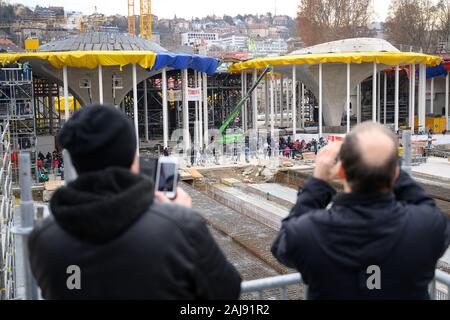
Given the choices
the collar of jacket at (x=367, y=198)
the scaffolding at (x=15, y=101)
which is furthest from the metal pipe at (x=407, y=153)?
the scaffolding at (x=15, y=101)

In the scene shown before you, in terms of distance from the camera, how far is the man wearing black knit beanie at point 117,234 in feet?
6.16

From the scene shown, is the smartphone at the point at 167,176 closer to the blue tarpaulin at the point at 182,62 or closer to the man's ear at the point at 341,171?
the man's ear at the point at 341,171

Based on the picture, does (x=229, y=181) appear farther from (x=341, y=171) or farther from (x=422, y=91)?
(x=341, y=171)

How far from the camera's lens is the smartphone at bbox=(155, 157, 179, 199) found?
2311mm

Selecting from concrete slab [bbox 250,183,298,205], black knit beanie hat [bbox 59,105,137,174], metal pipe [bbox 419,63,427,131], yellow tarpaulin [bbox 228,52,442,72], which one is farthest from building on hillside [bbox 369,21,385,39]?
black knit beanie hat [bbox 59,105,137,174]

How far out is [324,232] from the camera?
2.26 metres

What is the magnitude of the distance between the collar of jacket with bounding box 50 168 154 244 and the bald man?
0.70 metres

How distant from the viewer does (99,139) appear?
1948 millimetres

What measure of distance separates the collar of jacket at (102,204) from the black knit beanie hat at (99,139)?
51mm

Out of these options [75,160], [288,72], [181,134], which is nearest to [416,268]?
[75,160]

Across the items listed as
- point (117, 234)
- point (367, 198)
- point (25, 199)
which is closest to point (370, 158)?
point (367, 198)
